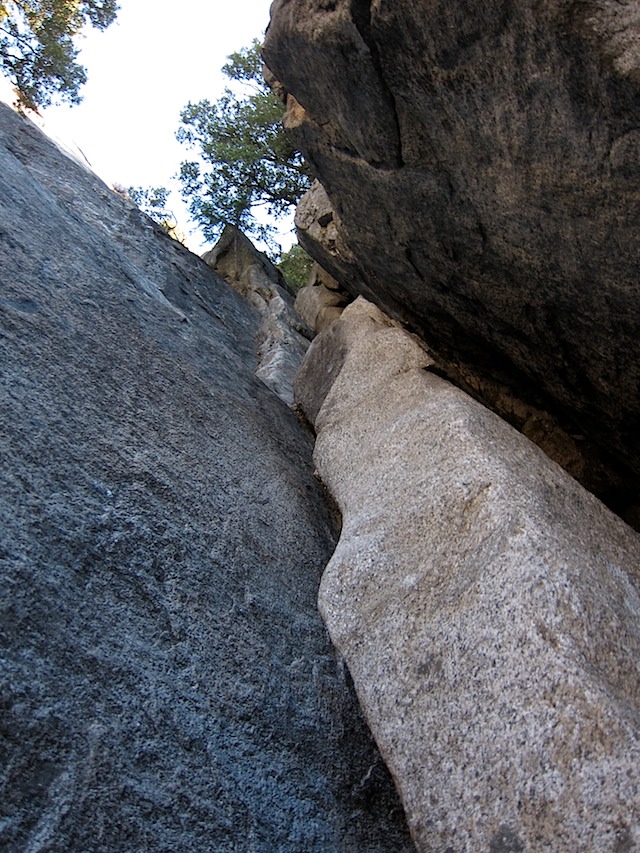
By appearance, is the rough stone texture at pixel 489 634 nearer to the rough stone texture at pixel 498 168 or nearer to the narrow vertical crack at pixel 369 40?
the rough stone texture at pixel 498 168

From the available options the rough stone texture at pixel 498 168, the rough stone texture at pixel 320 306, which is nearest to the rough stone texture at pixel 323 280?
the rough stone texture at pixel 320 306

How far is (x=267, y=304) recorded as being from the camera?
10312 millimetres

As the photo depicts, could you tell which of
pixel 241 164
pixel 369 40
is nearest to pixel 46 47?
pixel 241 164

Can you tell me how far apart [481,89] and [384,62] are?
2.16 feet

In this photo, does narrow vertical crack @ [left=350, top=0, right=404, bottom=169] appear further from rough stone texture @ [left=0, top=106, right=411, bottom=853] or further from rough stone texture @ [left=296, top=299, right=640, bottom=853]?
rough stone texture @ [left=0, top=106, right=411, bottom=853]

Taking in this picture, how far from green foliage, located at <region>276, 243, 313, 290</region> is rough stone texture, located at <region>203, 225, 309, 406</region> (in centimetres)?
182

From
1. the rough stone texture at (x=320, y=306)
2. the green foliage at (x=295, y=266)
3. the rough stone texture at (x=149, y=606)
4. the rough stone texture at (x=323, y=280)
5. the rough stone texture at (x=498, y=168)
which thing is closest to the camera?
the rough stone texture at (x=149, y=606)

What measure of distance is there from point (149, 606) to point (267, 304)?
23.9ft

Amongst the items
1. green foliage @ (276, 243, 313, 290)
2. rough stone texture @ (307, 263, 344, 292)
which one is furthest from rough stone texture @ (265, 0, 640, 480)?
green foliage @ (276, 243, 313, 290)

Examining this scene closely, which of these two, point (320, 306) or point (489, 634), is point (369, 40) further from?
point (320, 306)

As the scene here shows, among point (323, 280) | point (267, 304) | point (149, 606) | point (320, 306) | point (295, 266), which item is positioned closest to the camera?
point (149, 606)

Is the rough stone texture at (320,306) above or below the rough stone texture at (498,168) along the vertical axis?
below

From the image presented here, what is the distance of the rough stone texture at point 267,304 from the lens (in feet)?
25.2

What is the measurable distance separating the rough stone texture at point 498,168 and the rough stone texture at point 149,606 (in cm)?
188
